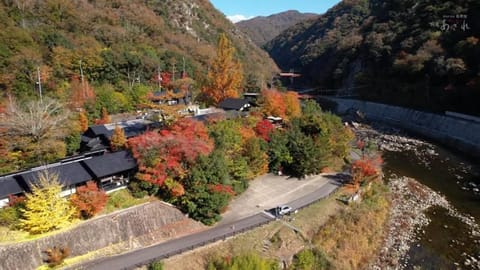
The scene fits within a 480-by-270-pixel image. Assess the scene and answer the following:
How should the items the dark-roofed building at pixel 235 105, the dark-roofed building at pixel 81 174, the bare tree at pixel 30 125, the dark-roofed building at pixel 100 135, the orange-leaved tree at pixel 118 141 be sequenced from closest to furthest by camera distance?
the dark-roofed building at pixel 81 174 < the bare tree at pixel 30 125 < the orange-leaved tree at pixel 118 141 < the dark-roofed building at pixel 100 135 < the dark-roofed building at pixel 235 105

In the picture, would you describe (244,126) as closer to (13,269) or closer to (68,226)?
(68,226)

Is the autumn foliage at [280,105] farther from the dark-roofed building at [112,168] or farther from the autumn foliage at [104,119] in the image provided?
the dark-roofed building at [112,168]

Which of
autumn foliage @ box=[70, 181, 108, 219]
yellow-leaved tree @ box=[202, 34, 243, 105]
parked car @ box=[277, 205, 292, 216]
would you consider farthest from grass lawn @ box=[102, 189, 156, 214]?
yellow-leaved tree @ box=[202, 34, 243, 105]

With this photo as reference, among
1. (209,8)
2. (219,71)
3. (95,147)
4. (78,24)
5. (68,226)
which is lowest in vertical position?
(68,226)

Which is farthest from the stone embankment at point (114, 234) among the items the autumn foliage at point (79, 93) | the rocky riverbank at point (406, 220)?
the autumn foliage at point (79, 93)

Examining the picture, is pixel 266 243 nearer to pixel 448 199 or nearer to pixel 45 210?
pixel 45 210

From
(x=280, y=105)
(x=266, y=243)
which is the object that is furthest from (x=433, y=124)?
(x=266, y=243)

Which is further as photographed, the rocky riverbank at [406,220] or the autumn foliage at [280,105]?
the autumn foliage at [280,105]

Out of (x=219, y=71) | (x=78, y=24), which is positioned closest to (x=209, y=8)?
(x=78, y=24)
